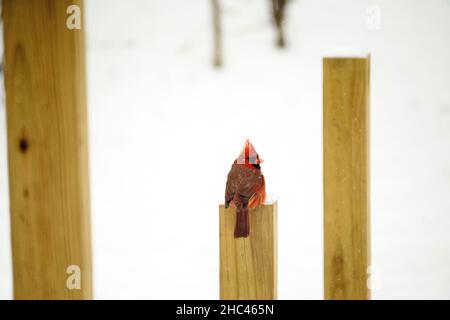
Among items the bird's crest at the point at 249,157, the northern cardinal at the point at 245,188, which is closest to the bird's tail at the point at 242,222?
the northern cardinal at the point at 245,188

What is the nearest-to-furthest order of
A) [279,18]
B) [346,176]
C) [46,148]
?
[46,148] < [346,176] < [279,18]

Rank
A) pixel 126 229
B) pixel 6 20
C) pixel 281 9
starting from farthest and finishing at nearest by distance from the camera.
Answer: pixel 126 229, pixel 281 9, pixel 6 20

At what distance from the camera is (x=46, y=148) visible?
1.09m

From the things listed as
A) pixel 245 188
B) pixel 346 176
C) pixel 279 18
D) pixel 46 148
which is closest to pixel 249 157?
pixel 245 188

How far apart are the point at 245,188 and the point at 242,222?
9 centimetres

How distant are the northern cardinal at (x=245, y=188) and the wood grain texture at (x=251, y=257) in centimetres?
2

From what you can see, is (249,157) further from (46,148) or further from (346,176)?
(46,148)

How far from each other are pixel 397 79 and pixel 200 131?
0.88 metres

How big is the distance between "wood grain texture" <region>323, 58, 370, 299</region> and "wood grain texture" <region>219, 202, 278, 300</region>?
0.16 meters

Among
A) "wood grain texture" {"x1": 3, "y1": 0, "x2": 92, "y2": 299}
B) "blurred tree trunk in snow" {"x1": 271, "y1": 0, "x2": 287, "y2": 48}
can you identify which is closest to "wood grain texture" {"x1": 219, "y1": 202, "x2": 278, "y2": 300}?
"wood grain texture" {"x1": 3, "y1": 0, "x2": 92, "y2": 299}

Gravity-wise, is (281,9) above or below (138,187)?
above

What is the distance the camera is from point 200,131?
218cm

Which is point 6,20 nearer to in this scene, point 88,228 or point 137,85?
point 88,228

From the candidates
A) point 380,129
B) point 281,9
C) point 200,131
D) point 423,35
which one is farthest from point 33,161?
point 423,35
